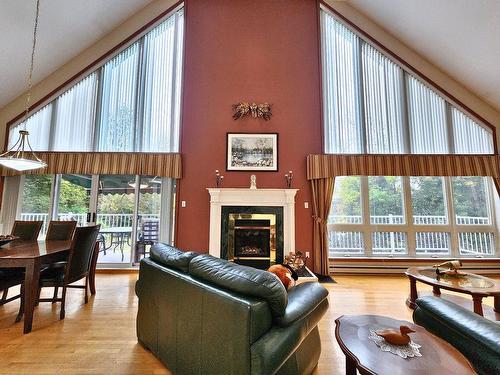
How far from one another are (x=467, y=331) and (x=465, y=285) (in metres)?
1.87

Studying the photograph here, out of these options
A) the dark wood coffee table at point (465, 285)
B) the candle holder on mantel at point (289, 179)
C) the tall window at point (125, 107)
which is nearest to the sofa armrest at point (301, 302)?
the dark wood coffee table at point (465, 285)

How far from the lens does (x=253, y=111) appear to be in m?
4.84

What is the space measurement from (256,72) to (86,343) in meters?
5.02

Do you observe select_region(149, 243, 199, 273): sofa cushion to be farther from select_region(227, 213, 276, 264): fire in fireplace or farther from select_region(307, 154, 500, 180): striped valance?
select_region(307, 154, 500, 180): striped valance

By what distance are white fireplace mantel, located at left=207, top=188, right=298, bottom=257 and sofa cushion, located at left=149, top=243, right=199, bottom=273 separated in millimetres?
2415

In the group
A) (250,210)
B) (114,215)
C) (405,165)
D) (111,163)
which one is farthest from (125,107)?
(405,165)

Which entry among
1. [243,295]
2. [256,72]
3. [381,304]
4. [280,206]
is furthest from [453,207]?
[243,295]

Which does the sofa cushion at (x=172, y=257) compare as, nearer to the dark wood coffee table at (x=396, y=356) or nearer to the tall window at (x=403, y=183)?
the dark wood coffee table at (x=396, y=356)

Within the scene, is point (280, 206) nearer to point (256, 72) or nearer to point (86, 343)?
point (256, 72)

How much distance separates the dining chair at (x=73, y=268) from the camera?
2623 millimetres

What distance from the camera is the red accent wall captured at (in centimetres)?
472

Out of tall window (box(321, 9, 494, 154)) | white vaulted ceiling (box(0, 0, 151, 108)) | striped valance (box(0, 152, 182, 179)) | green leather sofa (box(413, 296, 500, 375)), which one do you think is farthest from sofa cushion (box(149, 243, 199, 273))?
white vaulted ceiling (box(0, 0, 151, 108))

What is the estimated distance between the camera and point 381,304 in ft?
10.3

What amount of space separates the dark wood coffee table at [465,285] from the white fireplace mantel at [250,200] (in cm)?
200
